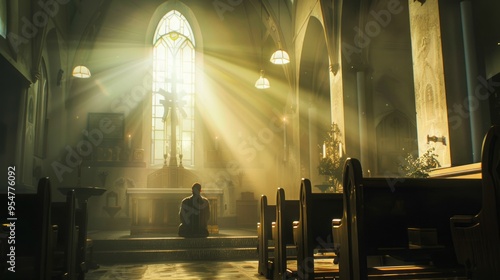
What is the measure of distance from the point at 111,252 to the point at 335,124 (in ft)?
18.1

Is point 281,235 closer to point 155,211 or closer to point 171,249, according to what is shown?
point 171,249

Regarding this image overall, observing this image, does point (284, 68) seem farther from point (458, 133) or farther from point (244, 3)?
point (458, 133)

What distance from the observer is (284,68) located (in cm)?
1439

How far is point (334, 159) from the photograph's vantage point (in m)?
9.84

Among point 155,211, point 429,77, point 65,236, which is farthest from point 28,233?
point 155,211

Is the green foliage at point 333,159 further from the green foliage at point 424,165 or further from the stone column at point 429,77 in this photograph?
the green foliage at point 424,165

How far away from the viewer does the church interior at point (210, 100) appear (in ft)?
32.8

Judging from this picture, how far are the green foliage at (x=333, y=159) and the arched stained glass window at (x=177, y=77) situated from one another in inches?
247

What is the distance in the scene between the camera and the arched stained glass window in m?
15.2
